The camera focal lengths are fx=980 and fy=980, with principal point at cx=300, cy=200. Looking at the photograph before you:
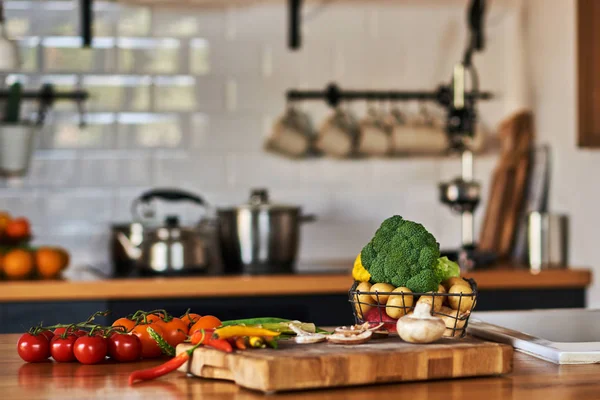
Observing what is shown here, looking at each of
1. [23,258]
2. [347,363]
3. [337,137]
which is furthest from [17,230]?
[347,363]

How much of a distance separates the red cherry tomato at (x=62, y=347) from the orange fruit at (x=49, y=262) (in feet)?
5.60

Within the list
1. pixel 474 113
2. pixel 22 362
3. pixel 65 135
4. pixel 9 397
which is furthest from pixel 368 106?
pixel 9 397

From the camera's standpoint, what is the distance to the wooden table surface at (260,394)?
1.23m

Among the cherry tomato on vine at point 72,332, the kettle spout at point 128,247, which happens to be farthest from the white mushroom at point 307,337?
the kettle spout at point 128,247

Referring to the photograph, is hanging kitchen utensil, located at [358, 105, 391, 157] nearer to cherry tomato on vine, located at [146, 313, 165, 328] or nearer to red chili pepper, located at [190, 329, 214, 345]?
cherry tomato on vine, located at [146, 313, 165, 328]

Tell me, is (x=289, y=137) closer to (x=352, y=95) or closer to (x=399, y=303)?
(x=352, y=95)

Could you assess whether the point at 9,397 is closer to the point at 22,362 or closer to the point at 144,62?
the point at 22,362

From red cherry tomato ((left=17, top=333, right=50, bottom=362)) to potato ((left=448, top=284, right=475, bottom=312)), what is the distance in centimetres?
62

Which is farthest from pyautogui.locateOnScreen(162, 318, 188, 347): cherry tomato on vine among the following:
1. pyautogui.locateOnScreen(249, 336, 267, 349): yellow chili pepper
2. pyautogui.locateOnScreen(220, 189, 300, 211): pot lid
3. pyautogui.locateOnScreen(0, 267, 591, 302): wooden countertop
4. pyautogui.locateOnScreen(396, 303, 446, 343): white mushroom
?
pyautogui.locateOnScreen(220, 189, 300, 211): pot lid

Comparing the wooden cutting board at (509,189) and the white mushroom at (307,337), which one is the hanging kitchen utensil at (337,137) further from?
the white mushroom at (307,337)

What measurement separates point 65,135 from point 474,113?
5.29 feet

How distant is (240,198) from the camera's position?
4016mm

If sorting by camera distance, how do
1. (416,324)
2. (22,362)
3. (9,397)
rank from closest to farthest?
(9,397) → (416,324) → (22,362)

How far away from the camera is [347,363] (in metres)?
1.26
